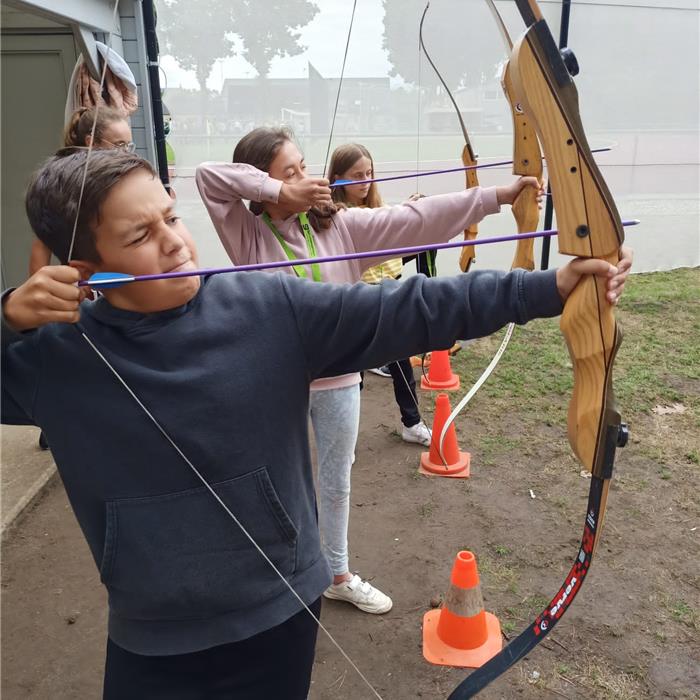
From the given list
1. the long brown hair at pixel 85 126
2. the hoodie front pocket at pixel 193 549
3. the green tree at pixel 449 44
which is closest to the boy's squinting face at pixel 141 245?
the hoodie front pocket at pixel 193 549

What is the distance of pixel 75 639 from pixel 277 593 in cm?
131

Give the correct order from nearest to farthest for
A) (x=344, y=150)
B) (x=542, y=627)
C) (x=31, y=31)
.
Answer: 1. (x=542, y=627)
2. (x=344, y=150)
3. (x=31, y=31)

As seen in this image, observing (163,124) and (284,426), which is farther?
(163,124)

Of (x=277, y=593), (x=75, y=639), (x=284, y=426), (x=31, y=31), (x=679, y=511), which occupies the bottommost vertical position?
(x=75, y=639)

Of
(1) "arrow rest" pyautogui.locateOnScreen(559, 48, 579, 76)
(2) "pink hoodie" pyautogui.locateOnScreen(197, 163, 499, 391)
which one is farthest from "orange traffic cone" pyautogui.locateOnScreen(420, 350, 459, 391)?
(1) "arrow rest" pyautogui.locateOnScreen(559, 48, 579, 76)

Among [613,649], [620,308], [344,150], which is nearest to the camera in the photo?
[613,649]

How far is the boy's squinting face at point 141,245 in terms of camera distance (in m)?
0.84

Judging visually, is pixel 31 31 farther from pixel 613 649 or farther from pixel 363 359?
pixel 613 649

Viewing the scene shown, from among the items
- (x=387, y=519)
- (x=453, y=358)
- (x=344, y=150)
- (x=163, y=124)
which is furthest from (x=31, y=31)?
(x=387, y=519)

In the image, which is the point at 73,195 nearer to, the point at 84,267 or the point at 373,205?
the point at 84,267

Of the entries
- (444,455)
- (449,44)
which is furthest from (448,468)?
(449,44)

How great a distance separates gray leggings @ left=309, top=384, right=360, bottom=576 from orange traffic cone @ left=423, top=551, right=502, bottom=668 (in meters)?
0.31

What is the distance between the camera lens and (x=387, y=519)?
246cm

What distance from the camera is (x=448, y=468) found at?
276cm
